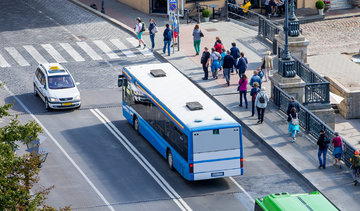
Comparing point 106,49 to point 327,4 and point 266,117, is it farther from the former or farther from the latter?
point 327,4

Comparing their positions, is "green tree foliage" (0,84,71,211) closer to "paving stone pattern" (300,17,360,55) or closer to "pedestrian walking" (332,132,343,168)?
"pedestrian walking" (332,132,343,168)

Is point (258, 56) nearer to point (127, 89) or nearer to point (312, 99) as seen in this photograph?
point (312, 99)

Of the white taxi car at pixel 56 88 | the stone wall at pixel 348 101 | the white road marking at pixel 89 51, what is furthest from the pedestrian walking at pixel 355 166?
the white road marking at pixel 89 51

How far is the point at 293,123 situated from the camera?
3350 cm

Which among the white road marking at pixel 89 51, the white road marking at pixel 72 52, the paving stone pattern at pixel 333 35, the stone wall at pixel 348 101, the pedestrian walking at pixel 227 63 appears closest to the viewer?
the pedestrian walking at pixel 227 63

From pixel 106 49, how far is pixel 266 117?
46.0 ft

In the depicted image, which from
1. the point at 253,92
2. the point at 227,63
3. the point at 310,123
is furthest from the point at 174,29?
the point at 310,123

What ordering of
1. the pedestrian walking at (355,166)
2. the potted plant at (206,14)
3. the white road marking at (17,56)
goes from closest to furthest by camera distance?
the pedestrian walking at (355,166)
the white road marking at (17,56)
the potted plant at (206,14)

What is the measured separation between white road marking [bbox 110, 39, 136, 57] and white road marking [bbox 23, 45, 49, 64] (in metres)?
4.68

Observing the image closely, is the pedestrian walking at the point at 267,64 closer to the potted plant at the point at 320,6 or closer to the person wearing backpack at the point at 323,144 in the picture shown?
the person wearing backpack at the point at 323,144

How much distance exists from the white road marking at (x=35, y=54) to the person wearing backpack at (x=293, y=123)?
54.8ft

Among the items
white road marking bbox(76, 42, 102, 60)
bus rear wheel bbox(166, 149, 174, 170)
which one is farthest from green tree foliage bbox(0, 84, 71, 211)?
white road marking bbox(76, 42, 102, 60)

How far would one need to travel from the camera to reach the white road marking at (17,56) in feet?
147

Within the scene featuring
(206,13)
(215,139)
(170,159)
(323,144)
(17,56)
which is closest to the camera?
(215,139)
